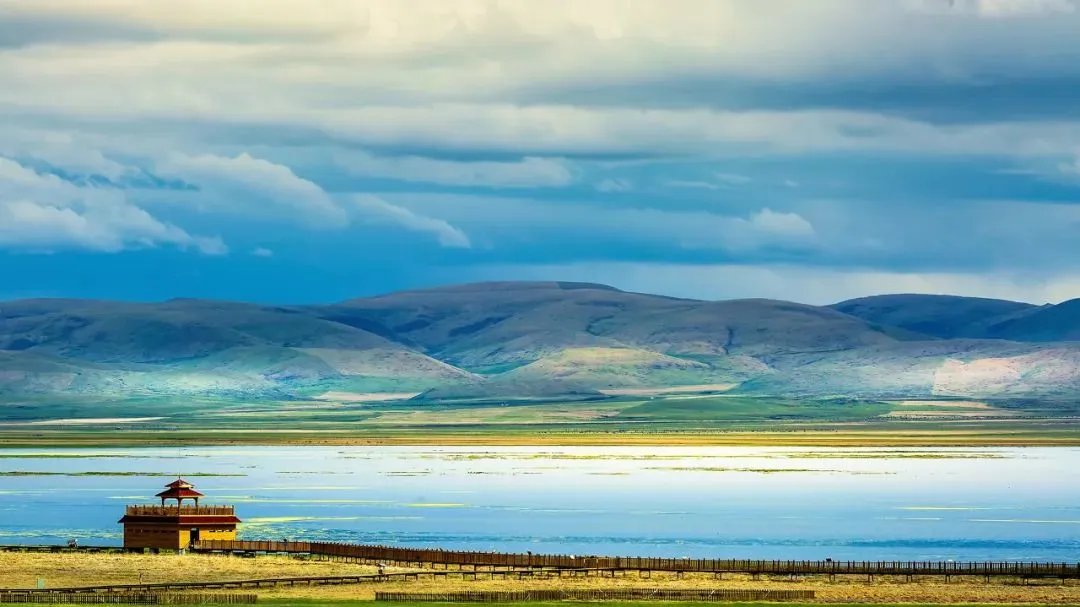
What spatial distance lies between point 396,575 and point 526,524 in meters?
40.4

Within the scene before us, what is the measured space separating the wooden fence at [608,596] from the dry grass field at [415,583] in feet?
5.08

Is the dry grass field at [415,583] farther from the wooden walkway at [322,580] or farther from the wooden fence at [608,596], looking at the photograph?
the wooden fence at [608,596]

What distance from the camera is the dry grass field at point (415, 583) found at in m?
96.1

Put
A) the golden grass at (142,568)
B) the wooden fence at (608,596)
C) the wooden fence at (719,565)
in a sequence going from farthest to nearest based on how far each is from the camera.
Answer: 1. the wooden fence at (719,565)
2. the golden grass at (142,568)
3. the wooden fence at (608,596)

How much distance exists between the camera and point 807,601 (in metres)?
94.2

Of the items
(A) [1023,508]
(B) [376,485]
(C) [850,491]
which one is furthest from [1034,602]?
(B) [376,485]

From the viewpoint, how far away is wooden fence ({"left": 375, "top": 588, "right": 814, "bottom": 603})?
94.0 m

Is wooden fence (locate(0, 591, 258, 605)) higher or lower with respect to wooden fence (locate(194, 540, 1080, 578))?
lower

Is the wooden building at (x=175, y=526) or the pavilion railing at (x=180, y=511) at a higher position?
the pavilion railing at (x=180, y=511)

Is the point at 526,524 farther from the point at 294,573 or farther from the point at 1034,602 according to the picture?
the point at 1034,602

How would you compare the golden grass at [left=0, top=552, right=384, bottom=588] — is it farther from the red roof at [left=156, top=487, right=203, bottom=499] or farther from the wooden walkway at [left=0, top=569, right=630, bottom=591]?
the red roof at [left=156, top=487, right=203, bottom=499]

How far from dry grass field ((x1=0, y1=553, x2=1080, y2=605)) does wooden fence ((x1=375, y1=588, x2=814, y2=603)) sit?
1547 mm

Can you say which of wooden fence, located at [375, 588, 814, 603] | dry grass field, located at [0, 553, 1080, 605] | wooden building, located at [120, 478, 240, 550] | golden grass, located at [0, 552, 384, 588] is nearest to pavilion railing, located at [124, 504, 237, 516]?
wooden building, located at [120, 478, 240, 550]

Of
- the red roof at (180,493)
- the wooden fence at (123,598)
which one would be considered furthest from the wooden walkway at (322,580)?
the red roof at (180,493)
